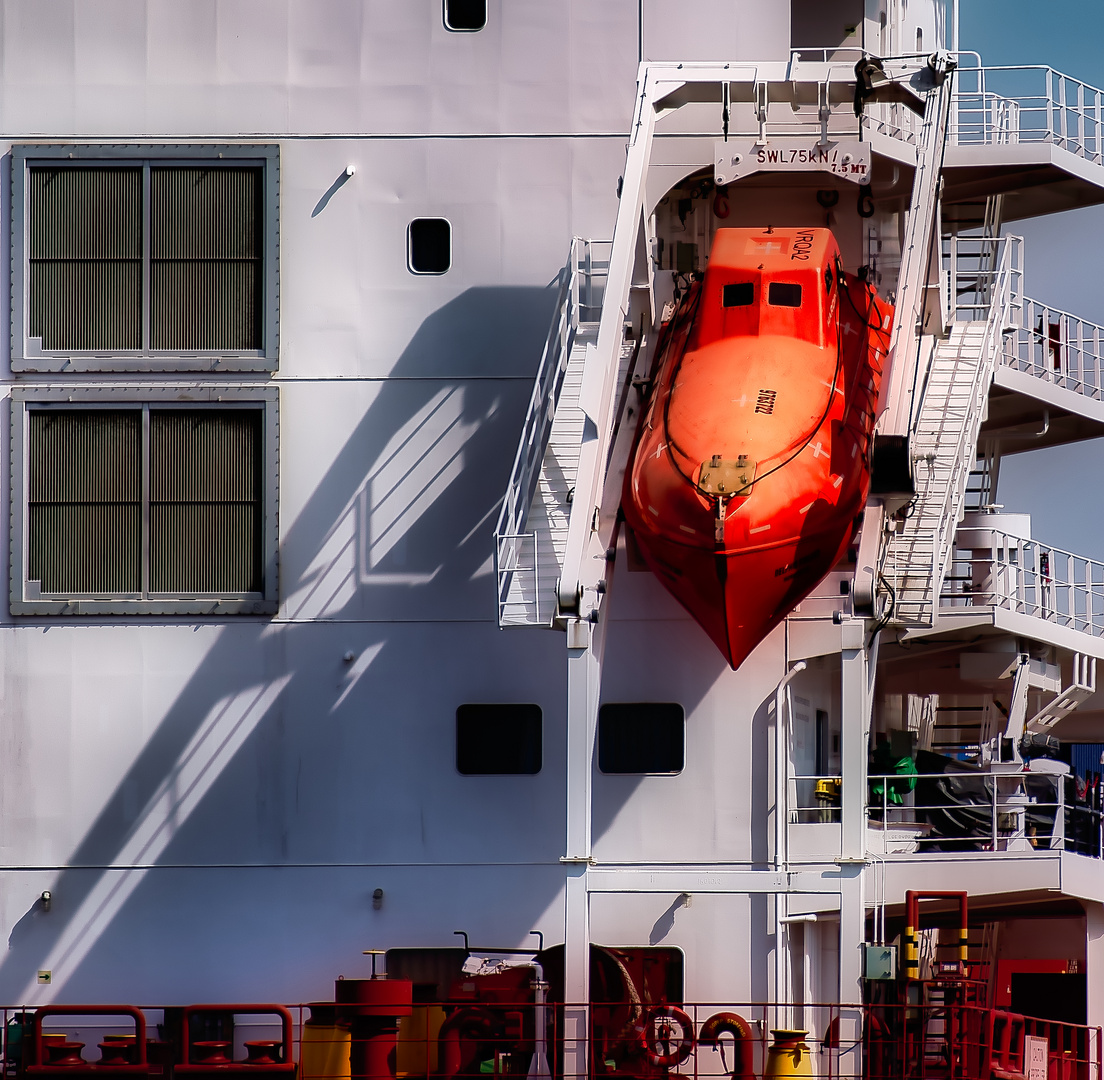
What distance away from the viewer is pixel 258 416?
23.0 m

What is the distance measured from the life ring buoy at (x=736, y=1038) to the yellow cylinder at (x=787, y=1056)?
359mm

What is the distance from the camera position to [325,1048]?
1941cm

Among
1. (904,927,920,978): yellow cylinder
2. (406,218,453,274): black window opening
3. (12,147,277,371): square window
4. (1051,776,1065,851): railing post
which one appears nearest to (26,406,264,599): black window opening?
(12,147,277,371): square window

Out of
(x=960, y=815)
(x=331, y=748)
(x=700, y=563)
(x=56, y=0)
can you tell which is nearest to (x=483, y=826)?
(x=331, y=748)

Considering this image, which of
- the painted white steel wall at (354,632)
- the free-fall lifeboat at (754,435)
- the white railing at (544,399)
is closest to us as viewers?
the free-fall lifeboat at (754,435)

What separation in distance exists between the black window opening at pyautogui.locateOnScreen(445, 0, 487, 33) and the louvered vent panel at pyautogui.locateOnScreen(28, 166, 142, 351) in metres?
3.84

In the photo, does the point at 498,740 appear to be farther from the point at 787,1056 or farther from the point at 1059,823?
the point at 1059,823

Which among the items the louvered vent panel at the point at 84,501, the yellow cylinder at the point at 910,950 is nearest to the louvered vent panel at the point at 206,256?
the louvered vent panel at the point at 84,501

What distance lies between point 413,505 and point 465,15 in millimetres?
5526

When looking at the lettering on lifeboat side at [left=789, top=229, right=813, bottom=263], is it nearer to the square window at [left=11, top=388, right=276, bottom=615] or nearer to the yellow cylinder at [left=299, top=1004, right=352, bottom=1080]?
the square window at [left=11, top=388, right=276, bottom=615]

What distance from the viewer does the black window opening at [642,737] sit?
22188 millimetres

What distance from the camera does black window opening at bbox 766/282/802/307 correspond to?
21797mm

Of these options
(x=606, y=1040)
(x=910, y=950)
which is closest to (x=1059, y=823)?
(x=910, y=950)

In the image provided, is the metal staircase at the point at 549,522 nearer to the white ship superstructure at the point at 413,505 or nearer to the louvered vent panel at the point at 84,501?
the white ship superstructure at the point at 413,505
